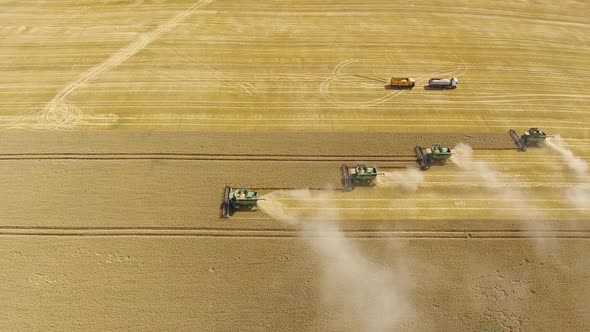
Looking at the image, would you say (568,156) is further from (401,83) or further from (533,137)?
(401,83)

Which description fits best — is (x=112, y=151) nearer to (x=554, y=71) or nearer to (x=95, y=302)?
(x=95, y=302)

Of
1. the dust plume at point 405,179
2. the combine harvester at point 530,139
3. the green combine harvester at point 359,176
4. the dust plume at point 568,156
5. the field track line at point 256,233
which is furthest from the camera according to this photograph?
the combine harvester at point 530,139

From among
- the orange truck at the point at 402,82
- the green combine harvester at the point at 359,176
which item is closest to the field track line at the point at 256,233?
the green combine harvester at the point at 359,176

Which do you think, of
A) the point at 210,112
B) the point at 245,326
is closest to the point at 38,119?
the point at 210,112

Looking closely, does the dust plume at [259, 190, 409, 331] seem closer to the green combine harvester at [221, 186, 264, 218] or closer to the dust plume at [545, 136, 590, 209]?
the green combine harvester at [221, 186, 264, 218]

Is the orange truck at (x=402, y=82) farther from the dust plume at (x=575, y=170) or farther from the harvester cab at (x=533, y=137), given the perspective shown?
the dust plume at (x=575, y=170)
